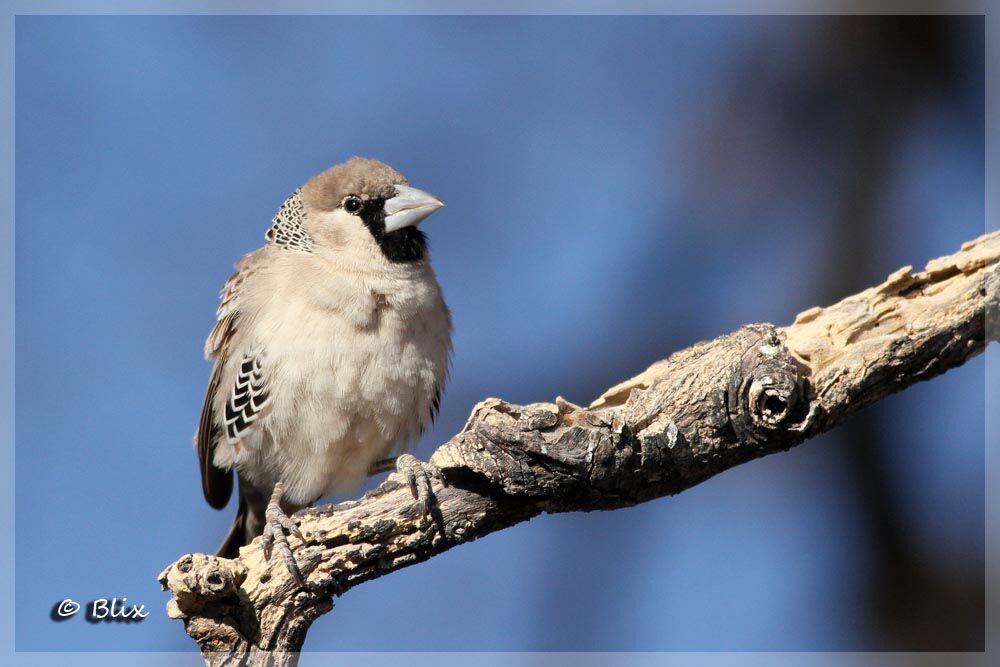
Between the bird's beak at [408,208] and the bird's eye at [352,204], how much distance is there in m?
0.18

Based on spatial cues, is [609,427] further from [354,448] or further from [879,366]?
[354,448]

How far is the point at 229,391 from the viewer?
18.3ft

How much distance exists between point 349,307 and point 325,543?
1.47 m

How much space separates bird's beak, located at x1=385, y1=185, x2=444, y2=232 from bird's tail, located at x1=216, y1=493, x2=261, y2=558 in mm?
1892

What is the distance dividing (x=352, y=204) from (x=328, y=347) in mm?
996

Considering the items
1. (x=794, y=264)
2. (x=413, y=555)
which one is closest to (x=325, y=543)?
(x=413, y=555)

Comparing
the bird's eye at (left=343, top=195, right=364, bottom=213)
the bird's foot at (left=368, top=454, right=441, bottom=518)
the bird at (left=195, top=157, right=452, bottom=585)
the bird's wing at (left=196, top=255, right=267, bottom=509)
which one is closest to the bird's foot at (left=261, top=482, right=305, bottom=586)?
the bird at (left=195, top=157, right=452, bottom=585)

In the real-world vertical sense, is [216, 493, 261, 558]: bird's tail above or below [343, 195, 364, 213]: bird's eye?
below

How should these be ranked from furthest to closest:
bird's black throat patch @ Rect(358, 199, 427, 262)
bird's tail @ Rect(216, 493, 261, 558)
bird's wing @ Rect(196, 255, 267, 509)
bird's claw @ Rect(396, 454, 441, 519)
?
bird's tail @ Rect(216, 493, 261, 558) → bird's black throat patch @ Rect(358, 199, 427, 262) → bird's wing @ Rect(196, 255, 267, 509) → bird's claw @ Rect(396, 454, 441, 519)

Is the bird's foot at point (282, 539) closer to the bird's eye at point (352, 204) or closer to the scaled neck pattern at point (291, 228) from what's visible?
the scaled neck pattern at point (291, 228)

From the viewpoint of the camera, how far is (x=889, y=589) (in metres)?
8.26

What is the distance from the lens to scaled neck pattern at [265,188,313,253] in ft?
18.9

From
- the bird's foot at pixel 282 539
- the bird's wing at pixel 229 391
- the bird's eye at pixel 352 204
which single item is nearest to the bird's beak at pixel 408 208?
the bird's eye at pixel 352 204

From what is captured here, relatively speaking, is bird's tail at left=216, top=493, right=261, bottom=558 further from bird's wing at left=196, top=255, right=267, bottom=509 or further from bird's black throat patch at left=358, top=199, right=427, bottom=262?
bird's black throat patch at left=358, top=199, right=427, bottom=262
